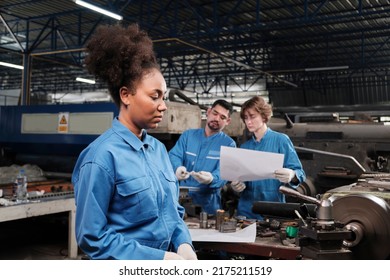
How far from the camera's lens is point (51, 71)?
10695 mm

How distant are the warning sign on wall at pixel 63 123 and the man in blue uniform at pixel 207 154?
986 mm

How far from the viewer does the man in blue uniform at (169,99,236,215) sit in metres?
1.75

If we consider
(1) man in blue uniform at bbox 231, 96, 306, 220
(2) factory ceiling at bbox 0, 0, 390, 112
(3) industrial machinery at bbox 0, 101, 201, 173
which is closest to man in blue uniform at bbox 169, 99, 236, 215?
(1) man in blue uniform at bbox 231, 96, 306, 220

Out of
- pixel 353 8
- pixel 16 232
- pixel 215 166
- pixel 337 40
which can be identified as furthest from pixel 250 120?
pixel 337 40

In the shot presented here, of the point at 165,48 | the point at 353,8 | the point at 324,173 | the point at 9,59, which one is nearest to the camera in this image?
the point at 324,173

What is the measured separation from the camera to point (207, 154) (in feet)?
5.96

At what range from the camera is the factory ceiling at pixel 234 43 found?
5562mm

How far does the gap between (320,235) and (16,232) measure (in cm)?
286

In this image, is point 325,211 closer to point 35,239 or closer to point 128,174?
point 128,174

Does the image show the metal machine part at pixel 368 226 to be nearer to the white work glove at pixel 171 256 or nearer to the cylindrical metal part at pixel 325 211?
the cylindrical metal part at pixel 325 211

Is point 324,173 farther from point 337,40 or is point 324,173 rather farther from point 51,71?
point 51,71

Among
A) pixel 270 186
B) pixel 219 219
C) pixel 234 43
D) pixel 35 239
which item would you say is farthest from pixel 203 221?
pixel 234 43

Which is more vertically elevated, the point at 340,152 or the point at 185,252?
the point at 340,152

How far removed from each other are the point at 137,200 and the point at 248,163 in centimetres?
73
